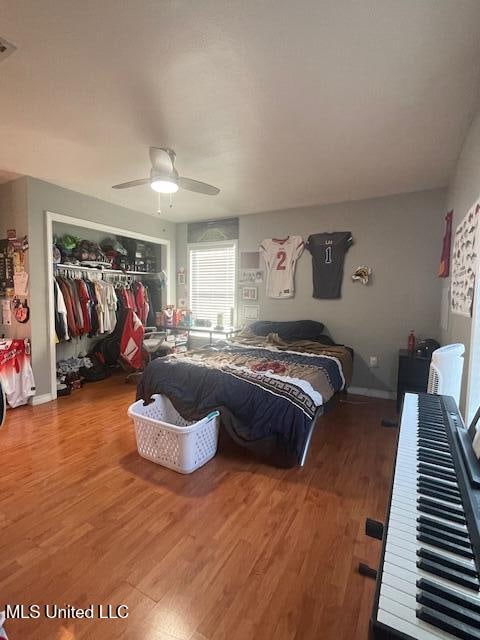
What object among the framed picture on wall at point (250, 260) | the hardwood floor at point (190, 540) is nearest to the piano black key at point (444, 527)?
the hardwood floor at point (190, 540)

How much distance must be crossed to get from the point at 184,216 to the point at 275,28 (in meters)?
3.65

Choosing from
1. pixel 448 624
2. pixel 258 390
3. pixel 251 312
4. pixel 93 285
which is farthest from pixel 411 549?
pixel 93 285

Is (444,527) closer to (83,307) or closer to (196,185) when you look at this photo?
(196,185)

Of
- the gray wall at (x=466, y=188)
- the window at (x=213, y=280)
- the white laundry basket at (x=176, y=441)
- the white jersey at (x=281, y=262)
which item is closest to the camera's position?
the gray wall at (x=466, y=188)

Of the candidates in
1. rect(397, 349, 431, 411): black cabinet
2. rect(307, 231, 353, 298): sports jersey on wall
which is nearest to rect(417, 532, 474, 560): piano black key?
rect(397, 349, 431, 411): black cabinet

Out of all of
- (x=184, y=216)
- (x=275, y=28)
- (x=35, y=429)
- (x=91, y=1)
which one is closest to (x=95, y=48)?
(x=91, y=1)

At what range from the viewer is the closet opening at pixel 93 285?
3.76m

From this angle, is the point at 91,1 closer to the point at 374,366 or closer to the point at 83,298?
the point at 83,298

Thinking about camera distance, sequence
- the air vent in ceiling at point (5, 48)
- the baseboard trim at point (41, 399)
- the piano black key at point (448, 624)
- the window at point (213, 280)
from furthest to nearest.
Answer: the window at point (213, 280)
the baseboard trim at point (41, 399)
the air vent in ceiling at point (5, 48)
the piano black key at point (448, 624)

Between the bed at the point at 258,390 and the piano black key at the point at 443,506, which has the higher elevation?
the piano black key at the point at 443,506

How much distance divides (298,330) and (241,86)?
282cm

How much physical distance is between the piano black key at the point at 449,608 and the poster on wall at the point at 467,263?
1.59m

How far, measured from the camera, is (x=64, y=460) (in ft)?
7.70

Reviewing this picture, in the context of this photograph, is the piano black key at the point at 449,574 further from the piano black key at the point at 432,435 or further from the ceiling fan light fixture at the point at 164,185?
the ceiling fan light fixture at the point at 164,185
